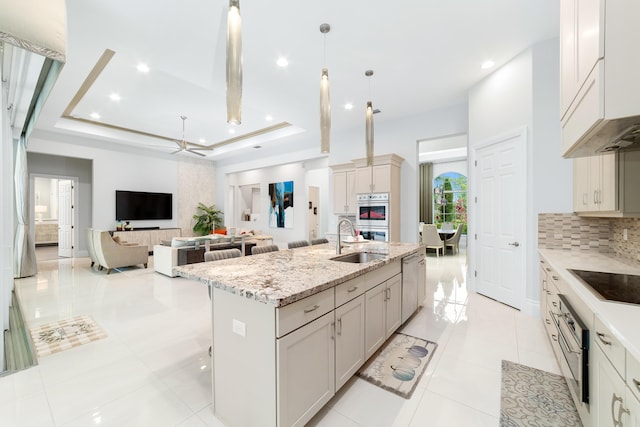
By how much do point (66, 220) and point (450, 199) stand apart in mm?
12322

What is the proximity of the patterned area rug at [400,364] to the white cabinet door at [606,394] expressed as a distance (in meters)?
0.99

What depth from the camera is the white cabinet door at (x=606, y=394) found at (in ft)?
3.16

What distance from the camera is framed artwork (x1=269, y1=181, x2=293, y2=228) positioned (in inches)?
359

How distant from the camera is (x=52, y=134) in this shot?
6.37m

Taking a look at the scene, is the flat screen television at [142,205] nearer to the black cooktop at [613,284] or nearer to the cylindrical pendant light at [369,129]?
the cylindrical pendant light at [369,129]

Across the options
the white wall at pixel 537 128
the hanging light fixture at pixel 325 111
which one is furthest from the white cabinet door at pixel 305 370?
the white wall at pixel 537 128

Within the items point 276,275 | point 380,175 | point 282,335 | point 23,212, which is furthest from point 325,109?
point 23,212

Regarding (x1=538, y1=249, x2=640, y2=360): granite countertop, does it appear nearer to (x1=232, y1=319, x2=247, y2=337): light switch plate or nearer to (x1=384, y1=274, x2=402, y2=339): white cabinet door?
(x1=384, y1=274, x2=402, y2=339): white cabinet door

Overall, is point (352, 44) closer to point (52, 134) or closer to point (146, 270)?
point (146, 270)

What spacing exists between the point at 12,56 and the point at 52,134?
4.65 m

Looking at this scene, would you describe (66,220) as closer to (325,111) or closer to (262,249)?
(262,249)

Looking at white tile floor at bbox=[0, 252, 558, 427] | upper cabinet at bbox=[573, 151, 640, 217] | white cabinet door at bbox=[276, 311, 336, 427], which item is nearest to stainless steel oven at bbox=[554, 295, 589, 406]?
white tile floor at bbox=[0, 252, 558, 427]

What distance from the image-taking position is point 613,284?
169 centimetres

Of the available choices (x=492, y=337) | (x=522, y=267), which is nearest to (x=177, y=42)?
(x=492, y=337)
